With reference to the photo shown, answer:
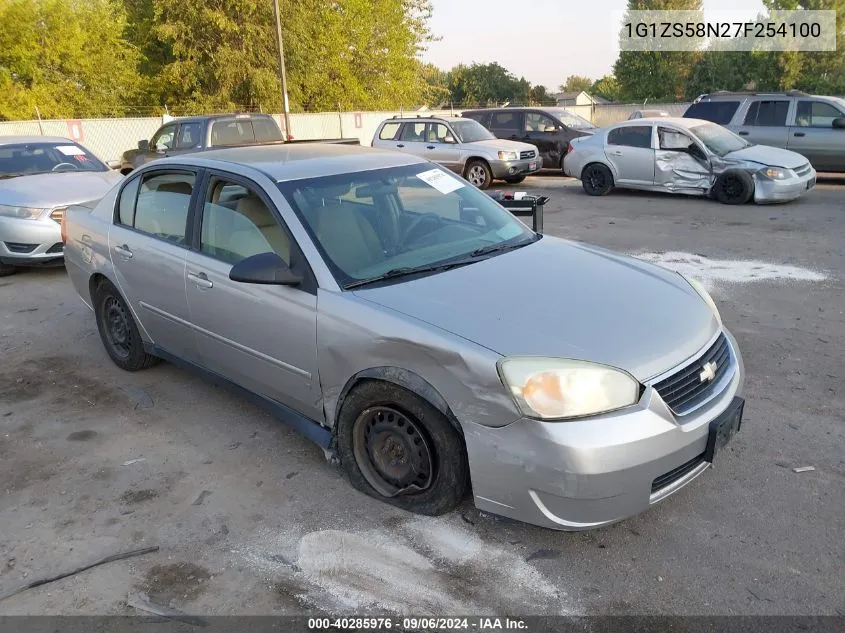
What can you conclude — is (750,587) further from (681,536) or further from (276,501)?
(276,501)

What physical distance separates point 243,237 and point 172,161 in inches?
42.4

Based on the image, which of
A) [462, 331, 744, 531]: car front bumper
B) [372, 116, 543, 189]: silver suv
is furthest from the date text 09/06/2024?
[372, 116, 543, 189]: silver suv

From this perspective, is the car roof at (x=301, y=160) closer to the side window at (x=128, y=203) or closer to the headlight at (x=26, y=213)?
the side window at (x=128, y=203)

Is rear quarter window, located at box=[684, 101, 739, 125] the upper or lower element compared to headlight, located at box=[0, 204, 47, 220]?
upper

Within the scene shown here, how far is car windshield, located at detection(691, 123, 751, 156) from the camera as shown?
11.2 meters

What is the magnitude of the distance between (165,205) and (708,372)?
3337mm

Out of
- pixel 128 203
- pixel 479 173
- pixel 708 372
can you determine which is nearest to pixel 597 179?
pixel 479 173

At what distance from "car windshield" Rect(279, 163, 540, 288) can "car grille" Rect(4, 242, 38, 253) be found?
5656mm

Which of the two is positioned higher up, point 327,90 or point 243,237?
point 327,90

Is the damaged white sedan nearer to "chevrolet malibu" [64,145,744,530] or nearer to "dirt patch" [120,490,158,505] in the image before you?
"chevrolet malibu" [64,145,744,530]

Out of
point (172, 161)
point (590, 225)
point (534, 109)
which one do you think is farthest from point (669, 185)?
point (172, 161)

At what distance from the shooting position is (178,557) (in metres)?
2.87

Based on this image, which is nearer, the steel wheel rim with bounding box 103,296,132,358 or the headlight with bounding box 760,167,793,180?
the steel wheel rim with bounding box 103,296,132,358

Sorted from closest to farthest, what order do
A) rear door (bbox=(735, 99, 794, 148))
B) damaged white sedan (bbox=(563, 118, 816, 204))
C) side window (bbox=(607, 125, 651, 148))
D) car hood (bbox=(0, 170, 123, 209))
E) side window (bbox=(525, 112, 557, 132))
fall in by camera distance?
car hood (bbox=(0, 170, 123, 209)) → damaged white sedan (bbox=(563, 118, 816, 204)) → side window (bbox=(607, 125, 651, 148)) → rear door (bbox=(735, 99, 794, 148)) → side window (bbox=(525, 112, 557, 132))
